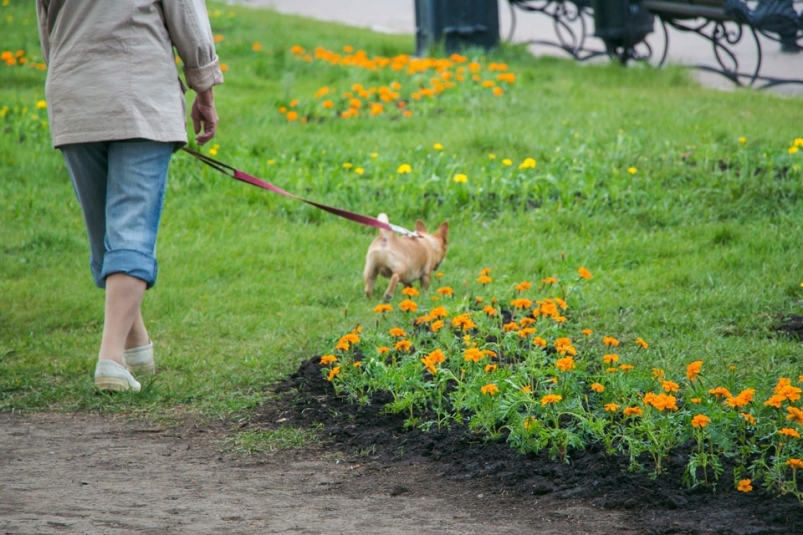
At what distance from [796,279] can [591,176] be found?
199 centimetres

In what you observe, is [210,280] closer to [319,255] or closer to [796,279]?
[319,255]

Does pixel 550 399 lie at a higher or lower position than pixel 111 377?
higher

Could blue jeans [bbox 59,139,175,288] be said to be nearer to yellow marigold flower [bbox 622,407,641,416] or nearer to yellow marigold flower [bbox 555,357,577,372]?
yellow marigold flower [bbox 555,357,577,372]

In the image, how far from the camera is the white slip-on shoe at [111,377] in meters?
4.08

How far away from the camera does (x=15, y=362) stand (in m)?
4.70

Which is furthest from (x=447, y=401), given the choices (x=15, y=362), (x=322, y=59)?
(x=322, y=59)

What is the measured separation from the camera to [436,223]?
672 centimetres

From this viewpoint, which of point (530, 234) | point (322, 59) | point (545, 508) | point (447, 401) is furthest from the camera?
point (322, 59)

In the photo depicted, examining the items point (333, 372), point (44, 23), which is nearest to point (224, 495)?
point (333, 372)

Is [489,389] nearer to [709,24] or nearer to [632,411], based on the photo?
[632,411]

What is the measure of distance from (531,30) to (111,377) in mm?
11667

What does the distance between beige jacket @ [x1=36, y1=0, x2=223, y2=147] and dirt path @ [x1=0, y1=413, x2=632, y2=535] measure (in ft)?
4.01

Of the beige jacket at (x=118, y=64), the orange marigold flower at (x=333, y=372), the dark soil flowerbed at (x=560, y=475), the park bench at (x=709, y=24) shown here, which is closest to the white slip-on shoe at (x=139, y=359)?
the dark soil flowerbed at (x=560, y=475)

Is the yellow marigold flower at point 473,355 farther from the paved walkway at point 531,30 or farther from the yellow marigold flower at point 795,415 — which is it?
the paved walkway at point 531,30
